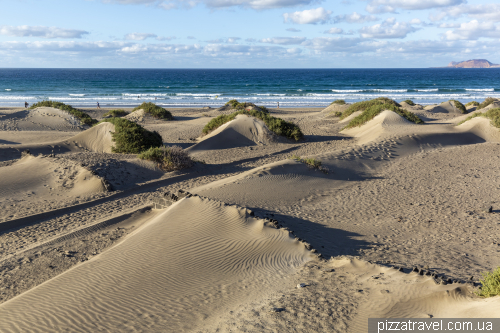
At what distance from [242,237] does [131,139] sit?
9.98 metres

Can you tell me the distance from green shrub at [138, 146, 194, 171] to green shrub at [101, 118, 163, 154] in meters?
2.30

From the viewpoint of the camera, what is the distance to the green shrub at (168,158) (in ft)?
42.7

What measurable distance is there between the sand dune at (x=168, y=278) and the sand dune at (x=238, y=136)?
1011 centimetres

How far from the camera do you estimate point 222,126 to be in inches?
779

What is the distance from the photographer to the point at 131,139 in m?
15.6

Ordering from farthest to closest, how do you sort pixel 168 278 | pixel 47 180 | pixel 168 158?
pixel 168 158 < pixel 47 180 < pixel 168 278

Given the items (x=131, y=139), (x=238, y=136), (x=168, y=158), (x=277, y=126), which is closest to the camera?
(x=168, y=158)

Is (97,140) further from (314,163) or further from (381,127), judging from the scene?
(381,127)

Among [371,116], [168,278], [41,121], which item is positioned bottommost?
[168,278]

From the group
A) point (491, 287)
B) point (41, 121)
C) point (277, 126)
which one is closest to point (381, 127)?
point (277, 126)

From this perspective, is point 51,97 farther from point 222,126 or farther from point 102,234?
point 102,234

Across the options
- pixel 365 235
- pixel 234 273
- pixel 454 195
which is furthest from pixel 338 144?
pixel 234 273

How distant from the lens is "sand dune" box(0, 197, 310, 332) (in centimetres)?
478

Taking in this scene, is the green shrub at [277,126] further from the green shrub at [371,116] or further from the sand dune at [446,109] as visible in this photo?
the sand dune at [446,109]
